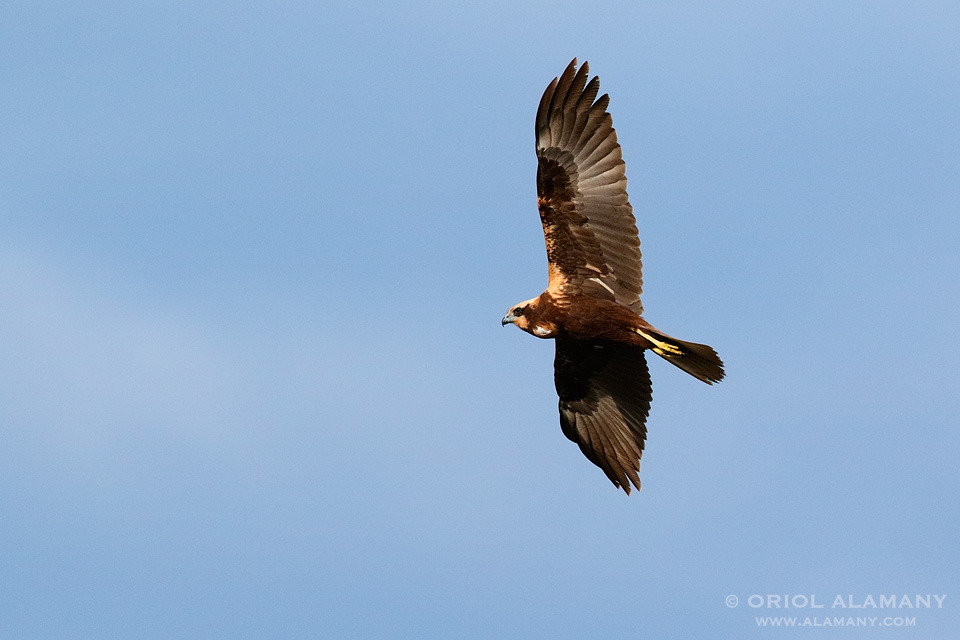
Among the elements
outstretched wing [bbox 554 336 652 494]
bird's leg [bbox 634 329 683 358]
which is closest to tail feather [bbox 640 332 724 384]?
bird's leg [bbox 634 329 683 358]

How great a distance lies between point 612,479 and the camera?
15.6 metres

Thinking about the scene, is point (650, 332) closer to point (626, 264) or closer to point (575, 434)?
point (626, 264)

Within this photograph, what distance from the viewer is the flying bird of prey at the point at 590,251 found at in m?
14.3

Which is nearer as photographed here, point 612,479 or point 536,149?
point 536,149

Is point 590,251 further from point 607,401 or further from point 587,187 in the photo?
point 607,401

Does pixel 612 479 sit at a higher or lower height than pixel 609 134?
lower

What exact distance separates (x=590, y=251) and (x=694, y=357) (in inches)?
63.2

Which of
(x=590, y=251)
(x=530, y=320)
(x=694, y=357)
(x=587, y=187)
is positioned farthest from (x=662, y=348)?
(x=587, y=187)

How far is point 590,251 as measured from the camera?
14.6 metres

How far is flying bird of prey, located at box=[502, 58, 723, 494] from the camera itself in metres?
14.3

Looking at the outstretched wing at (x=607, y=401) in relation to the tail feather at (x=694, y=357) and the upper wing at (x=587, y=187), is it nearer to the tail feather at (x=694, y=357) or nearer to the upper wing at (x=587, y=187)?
the upper wing at (x=587, y=187)

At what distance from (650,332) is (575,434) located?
6.82 feet


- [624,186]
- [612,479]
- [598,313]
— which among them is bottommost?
[612,479]

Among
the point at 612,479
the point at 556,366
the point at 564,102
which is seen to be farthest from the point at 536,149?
the point at 612,479
